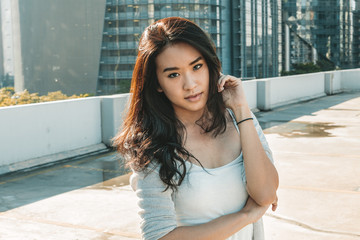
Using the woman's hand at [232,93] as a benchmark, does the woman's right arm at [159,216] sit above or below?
below

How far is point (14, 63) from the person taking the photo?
85938 millimetres

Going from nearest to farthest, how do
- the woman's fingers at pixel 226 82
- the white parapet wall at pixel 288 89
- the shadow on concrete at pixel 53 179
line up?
the woman's fingers at pixel 226 82, the shadow on concrete at pixel 53 179, the white parapet wall at pixel 288 89

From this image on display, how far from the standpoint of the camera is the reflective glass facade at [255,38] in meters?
95.2

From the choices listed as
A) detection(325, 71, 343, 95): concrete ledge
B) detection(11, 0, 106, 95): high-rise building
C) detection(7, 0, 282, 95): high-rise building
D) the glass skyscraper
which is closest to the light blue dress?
detection(325, 71, 343, 95): concrete ledge

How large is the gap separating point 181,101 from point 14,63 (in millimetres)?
89065

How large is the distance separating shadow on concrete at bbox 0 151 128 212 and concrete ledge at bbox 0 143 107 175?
0.15 meters

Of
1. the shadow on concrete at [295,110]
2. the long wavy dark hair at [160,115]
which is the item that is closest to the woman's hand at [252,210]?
the long wavy dark hair at [160,115]

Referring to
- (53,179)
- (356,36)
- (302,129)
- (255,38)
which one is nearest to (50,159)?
(53,179)

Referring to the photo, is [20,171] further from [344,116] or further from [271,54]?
[271,54]

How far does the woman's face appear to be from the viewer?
199 centimetres

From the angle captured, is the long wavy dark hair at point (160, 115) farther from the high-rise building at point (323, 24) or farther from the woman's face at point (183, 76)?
the high-rise building at point (323, 24)

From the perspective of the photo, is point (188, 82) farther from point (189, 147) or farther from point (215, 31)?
point (215, 31)

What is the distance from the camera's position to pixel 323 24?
114750mm

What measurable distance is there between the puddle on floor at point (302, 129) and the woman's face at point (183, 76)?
9.50 m
